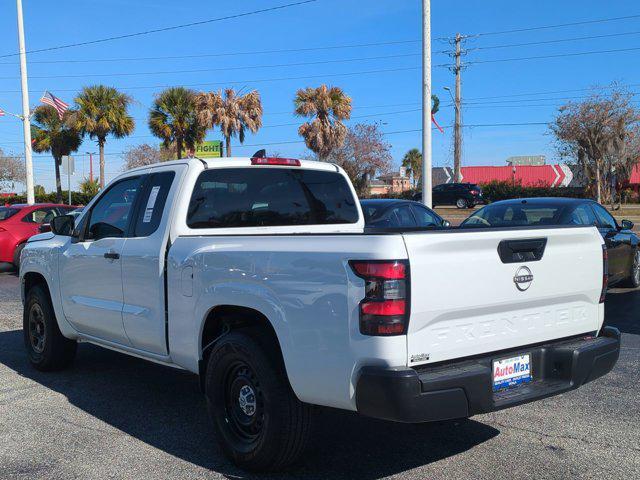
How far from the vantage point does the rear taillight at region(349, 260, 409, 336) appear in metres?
3.25

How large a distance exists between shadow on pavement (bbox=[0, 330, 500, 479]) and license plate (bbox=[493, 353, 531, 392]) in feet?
2.79

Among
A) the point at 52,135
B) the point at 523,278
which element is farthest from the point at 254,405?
the point at 52,135

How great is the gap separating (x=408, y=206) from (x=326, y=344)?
9.98 metres

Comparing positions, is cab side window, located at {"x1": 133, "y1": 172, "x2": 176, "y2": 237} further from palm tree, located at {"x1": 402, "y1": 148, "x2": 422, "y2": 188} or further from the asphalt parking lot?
palm tree, located at {"x1": 402, "y1": 148, "x2": 422, "y2": 188}

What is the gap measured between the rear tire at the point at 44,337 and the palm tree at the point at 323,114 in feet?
122

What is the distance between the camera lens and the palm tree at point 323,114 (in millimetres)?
42812

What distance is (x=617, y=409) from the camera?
16.7 ft

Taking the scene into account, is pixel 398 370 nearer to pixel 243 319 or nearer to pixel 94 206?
pixel 243 319

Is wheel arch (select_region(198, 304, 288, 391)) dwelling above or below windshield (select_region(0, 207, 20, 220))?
below

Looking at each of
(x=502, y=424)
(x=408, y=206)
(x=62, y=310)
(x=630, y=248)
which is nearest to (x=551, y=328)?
(x=502, y=424)

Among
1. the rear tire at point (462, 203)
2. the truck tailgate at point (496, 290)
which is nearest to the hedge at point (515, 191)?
the rear tire at point (462, 203)

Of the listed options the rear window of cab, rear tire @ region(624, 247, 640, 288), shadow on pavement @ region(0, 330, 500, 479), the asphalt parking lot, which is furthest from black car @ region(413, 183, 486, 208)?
the rear window of cab

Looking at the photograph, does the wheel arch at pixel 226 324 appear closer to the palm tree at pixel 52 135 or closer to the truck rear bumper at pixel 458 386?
the truck rear bumper at pixel 458 386

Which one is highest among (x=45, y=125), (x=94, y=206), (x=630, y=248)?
(x=45, y=125)
